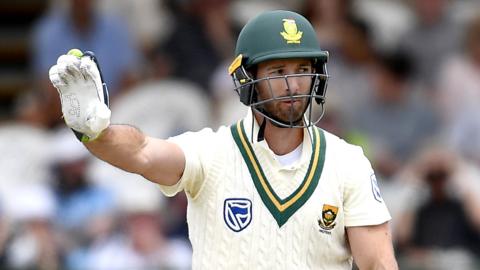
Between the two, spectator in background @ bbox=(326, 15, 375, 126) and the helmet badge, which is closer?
the helmet badge

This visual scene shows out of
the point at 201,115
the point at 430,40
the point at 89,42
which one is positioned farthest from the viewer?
the point at 430,40

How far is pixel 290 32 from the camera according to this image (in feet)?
17.0

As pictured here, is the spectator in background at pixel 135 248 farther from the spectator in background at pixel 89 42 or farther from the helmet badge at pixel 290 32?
the helmet badge at pixel 290 32

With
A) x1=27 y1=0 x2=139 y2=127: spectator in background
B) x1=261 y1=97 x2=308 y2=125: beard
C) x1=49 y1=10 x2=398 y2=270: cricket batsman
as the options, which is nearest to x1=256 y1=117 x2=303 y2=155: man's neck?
x1=49 y1=10 x2=398 y2=270: cricket batsman

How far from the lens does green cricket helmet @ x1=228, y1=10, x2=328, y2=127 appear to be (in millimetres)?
5137

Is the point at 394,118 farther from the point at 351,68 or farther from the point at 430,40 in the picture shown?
the point at 430,40

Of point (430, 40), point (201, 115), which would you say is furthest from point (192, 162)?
point (430, 40)

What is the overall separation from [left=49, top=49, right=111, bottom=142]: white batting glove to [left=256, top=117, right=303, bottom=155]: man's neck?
82 cm

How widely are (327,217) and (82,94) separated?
3.59ft

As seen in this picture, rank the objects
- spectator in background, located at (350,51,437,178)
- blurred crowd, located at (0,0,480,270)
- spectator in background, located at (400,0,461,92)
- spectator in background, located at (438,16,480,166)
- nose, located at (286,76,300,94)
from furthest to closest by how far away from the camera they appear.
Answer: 1. spectator in background, located at (400,0,461,92)
2. spectator in background, located at (350,51,437,178)
3. spectator in background, located at (438,16,480,166)
4. blurred crowd, located at (0,0,480,270)
5. nose, located at (286,76,300,94)

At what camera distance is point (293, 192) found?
5195mm

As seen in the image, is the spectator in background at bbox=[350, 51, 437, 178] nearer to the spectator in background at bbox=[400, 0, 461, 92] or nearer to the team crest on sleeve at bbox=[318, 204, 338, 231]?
the spectator in background at bbox=[400, 0, 461, 92]

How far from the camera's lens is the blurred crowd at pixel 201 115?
903 cm

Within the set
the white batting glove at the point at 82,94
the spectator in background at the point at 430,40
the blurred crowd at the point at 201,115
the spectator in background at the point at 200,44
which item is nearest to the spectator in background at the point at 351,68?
the blurred crowd at the point at 201,115
